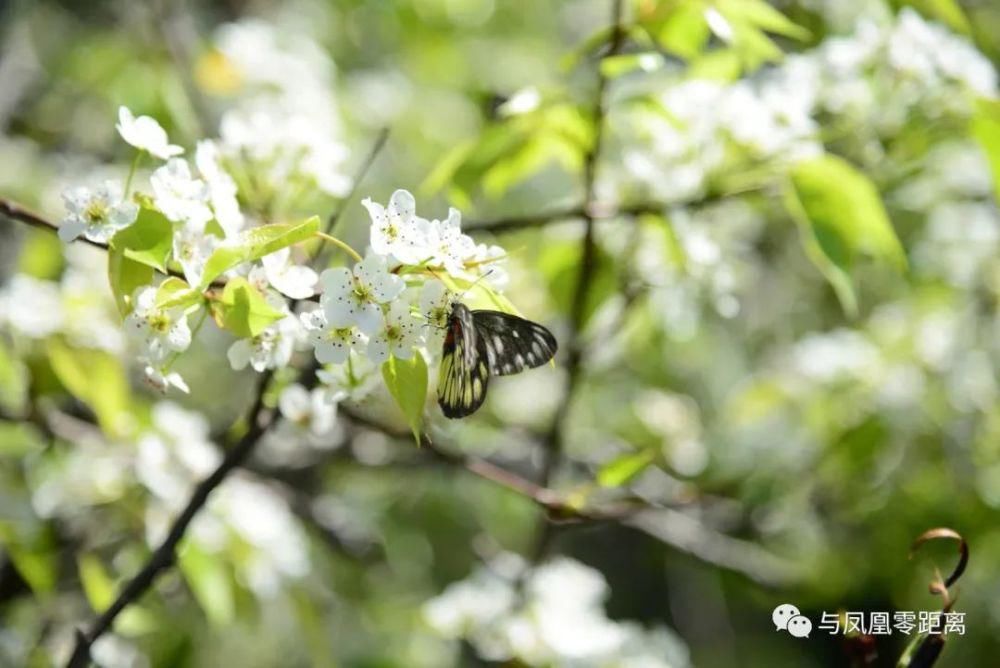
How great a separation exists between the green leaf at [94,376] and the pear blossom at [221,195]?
0.71 meters

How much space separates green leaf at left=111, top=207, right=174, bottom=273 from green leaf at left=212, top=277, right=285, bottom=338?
8 centimetres

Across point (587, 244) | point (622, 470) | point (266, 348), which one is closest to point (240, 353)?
point (266, 348)

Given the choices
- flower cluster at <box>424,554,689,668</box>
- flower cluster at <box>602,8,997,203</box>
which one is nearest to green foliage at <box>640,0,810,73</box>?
flower cluster at <box>602,8,997,203</box>

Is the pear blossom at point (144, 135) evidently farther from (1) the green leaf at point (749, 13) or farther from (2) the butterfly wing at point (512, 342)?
(1) the green leaf at point (749, 13)

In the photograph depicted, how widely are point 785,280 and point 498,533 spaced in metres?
1.39

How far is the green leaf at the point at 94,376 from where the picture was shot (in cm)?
178

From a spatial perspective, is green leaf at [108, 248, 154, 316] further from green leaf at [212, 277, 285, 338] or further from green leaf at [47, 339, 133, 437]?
green leaf at [47, 339, 133, 437]

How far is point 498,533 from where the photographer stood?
358 centimetres

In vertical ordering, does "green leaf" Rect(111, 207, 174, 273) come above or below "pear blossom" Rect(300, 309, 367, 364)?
above

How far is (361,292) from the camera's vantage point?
1.01m

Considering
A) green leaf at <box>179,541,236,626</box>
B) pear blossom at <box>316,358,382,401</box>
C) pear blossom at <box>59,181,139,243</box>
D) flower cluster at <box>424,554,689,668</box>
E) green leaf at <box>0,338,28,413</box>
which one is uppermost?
pear blossom at <box>59,181,139,243</box>

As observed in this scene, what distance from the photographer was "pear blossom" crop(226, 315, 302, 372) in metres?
1.12

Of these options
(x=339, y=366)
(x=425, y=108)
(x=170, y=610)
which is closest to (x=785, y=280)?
(x=425, y=108)

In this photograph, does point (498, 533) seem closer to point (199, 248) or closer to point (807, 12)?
point (807, 12)
